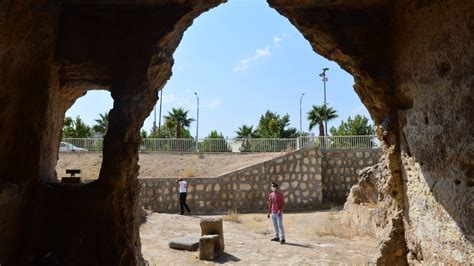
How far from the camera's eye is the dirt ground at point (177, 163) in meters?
19.2

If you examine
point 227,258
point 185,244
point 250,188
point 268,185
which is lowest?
point 227,258

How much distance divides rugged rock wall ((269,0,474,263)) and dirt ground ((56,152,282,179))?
46.9 feet

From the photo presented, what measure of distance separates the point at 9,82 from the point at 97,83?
1.31m

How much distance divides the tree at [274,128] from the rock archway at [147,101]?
31964 millimetres

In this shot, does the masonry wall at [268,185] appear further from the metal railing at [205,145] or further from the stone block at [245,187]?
the metal railing at [205,145]

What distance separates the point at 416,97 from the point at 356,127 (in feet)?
110

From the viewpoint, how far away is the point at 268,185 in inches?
658

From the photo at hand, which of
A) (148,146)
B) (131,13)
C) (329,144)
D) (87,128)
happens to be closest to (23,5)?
(131,13)

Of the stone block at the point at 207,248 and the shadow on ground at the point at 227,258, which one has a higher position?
the stone block at the point at 207,248

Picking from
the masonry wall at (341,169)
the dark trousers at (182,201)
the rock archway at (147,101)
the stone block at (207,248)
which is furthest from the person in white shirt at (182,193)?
the rock archway at (147,101)

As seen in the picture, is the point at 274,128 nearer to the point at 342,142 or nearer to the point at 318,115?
the point at 318,115

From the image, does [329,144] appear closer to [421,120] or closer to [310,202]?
[310,202]

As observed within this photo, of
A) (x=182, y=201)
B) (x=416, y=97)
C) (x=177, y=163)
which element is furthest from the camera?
(x=177, y=163)

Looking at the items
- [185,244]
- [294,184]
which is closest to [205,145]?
[294,184]
